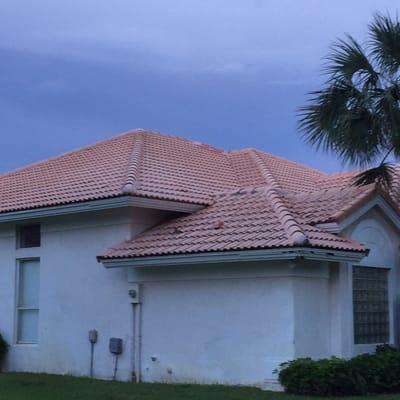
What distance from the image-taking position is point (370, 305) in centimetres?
1736

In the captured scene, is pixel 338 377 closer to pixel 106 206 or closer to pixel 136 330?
pixel 136 330

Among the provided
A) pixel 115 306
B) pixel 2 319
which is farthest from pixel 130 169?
pixel 2 319

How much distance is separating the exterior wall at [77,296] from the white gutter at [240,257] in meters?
1.18

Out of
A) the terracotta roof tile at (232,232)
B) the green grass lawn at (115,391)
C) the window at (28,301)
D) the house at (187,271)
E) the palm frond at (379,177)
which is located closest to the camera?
the green grass lawn at (115,391)

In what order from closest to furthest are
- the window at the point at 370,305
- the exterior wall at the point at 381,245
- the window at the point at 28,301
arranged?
the window at the point at 370,305 < the exterior wall at the point at 381,245 < the window at the point at 28,301

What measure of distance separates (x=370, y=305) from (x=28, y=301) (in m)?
8.40

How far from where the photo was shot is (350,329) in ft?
53.3

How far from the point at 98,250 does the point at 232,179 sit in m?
5.19

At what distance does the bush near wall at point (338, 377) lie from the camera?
14.5 meters

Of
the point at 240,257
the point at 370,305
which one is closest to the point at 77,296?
the point at 240,257

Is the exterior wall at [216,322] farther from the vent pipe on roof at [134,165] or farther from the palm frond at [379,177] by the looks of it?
the palm frond at [379,177]

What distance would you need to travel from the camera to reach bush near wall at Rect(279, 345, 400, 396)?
14.5 metres

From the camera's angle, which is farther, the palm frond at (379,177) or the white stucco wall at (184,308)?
the palm frond at (379,177)

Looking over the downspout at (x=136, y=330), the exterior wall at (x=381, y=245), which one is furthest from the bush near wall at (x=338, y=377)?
the downspout at (x=136, y=330)
